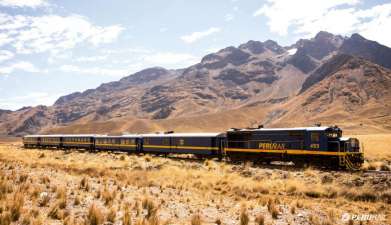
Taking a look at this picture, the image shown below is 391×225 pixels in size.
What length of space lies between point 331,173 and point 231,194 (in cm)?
973

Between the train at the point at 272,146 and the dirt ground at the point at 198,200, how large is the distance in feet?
12.6

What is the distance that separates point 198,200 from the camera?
16844 millimetres

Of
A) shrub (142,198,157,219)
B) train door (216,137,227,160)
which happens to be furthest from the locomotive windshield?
shrub (142,198,157,219)

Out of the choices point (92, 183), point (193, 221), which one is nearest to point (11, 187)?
point (92, 183)

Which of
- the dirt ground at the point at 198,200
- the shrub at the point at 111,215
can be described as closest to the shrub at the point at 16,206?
the dirt ground at the point at 198,200

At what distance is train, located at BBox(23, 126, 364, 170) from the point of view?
2769cm

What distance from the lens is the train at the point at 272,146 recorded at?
27688 mm

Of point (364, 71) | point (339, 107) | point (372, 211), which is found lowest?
point (372, 211)

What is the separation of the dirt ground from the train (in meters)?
3.85

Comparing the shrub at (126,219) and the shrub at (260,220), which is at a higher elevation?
the shrub at (126,219)

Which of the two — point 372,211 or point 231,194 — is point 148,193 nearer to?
point 231,194

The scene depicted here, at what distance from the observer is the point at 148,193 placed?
1752 centimetres

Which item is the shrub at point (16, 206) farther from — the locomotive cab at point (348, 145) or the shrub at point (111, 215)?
the locomotive cab at point (348, 145)

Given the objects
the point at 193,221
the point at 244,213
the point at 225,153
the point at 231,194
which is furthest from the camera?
the point at 225,153
